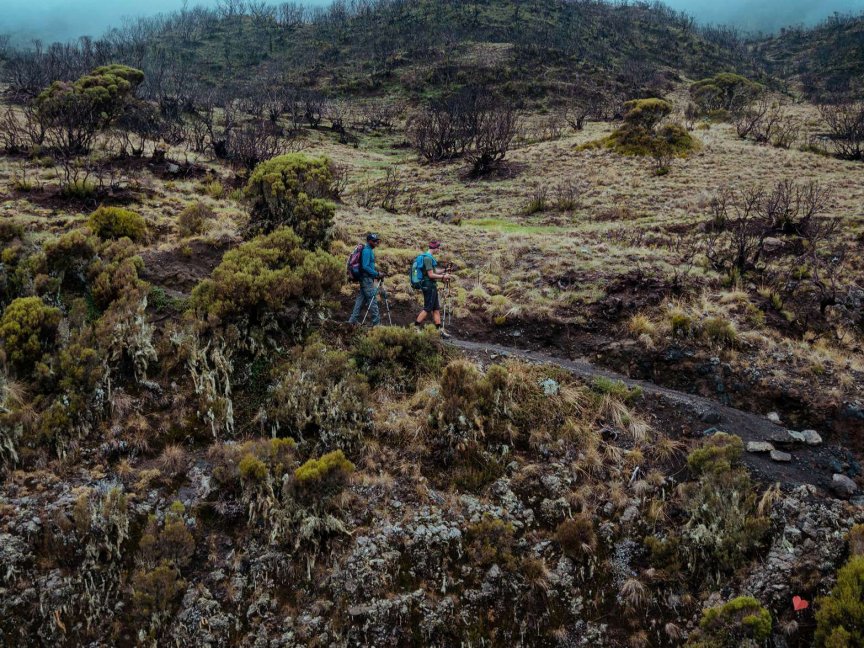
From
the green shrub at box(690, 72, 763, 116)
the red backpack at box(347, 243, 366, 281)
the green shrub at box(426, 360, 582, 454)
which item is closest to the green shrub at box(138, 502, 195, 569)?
the green shrub at box(426, 360, 582, 454)

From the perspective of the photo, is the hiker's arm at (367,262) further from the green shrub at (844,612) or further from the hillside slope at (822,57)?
the hillside slope at (822,57)

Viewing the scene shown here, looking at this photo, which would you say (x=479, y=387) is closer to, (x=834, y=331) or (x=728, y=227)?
(x=834, y=331)

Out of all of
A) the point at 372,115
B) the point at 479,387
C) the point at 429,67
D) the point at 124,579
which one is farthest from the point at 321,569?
the point at 429,67

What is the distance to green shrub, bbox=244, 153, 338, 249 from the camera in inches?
484

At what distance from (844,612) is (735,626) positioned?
0.96 meters

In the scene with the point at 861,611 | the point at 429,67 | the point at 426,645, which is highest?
the point at 429,67

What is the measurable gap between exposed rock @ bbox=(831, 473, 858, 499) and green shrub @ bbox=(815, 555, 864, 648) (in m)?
1.48

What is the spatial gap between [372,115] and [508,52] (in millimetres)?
32177

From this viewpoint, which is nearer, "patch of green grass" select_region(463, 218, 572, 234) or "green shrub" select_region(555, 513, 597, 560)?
"green shrub" select_region(555, 513, 597, 560)

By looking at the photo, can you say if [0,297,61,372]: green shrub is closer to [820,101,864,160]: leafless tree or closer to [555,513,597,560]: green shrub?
[555,513,597,560]: green shrub

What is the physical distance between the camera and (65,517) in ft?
19.6

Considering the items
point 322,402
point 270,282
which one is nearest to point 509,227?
point 270,282

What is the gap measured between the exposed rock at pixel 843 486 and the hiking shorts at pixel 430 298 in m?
6.84

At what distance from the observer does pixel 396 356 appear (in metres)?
9.04
